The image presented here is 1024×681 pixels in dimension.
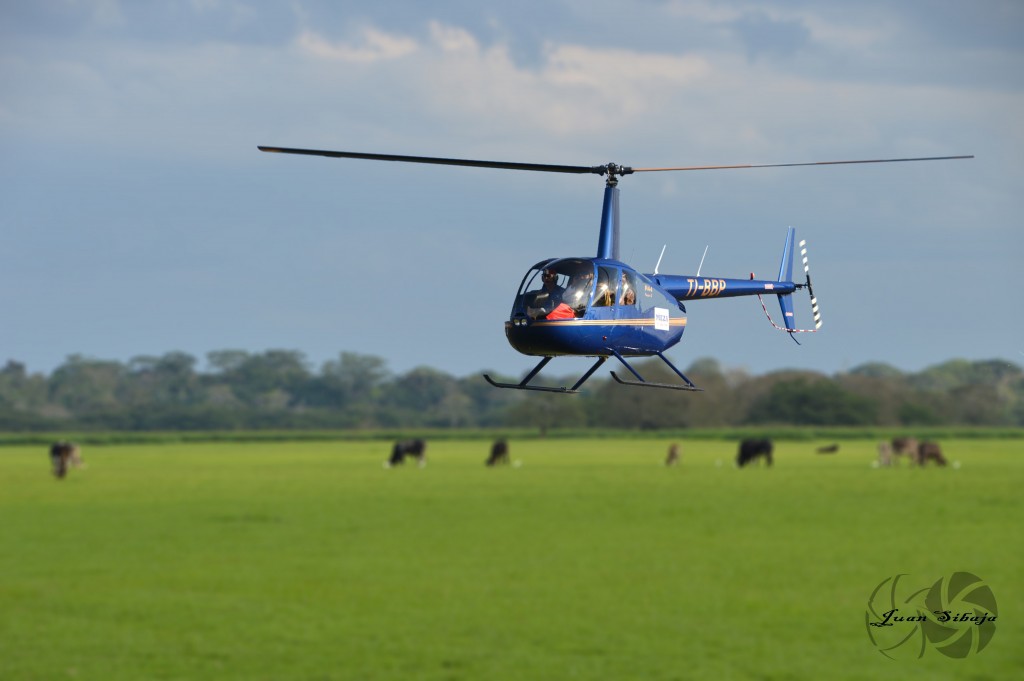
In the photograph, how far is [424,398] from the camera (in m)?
78.8

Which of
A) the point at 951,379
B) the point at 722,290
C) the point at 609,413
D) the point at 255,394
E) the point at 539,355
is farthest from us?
the point at 609,413

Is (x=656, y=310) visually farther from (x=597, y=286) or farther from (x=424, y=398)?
(x=424, y=398)

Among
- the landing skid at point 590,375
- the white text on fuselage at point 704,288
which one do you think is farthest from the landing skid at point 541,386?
the white text on fuselage at point 704,288

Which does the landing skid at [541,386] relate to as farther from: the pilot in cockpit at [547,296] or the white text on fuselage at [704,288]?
the white text on fuselage at [704,288]

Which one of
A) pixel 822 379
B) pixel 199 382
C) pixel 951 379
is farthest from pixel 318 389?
pixel 951 379

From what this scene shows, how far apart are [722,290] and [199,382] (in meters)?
98.9

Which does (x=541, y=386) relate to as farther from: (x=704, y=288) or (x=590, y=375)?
(x=704, y=288)

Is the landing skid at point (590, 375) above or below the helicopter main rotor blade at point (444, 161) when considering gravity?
below

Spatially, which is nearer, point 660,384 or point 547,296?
point 660,384

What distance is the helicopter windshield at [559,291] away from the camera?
917 cm

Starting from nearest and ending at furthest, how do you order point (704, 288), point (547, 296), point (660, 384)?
point (660, 384) → point (547, 296) → point (704, 288)

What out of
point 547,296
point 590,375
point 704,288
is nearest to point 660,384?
point 590,375

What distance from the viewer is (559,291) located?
370 inches

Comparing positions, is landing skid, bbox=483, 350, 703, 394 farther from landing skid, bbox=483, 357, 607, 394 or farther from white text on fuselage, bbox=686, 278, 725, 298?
white text on fuselage, bbox=686, 278, 725, 298
